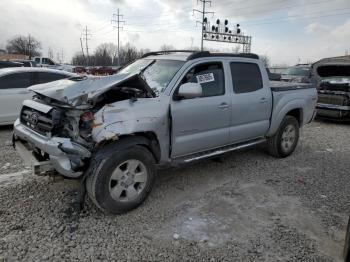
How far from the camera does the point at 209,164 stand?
19.4ft

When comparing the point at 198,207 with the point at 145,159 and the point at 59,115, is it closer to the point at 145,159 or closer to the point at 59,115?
the point at 145,159

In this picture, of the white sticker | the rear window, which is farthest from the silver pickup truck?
the rear window

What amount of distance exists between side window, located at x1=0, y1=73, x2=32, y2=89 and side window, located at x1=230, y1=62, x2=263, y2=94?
5.46 m

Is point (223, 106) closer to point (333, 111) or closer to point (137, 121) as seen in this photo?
point (137, 121)

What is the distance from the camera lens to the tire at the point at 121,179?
3.68m

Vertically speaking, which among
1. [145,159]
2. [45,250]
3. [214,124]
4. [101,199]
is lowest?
[45,250]

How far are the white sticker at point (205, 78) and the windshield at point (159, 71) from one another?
0.33 meters

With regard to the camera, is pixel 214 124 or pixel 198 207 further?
pixel 214 124

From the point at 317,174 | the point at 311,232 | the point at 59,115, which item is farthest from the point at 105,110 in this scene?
the point at 317,174

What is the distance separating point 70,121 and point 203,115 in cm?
177

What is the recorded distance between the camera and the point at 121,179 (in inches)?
154

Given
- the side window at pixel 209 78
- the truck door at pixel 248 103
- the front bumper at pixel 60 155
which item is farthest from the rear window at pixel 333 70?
the front bumper at pixel 60 155

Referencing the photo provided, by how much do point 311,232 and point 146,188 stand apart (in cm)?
196

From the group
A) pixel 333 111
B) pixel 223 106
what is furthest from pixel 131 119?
pixel 333 111
